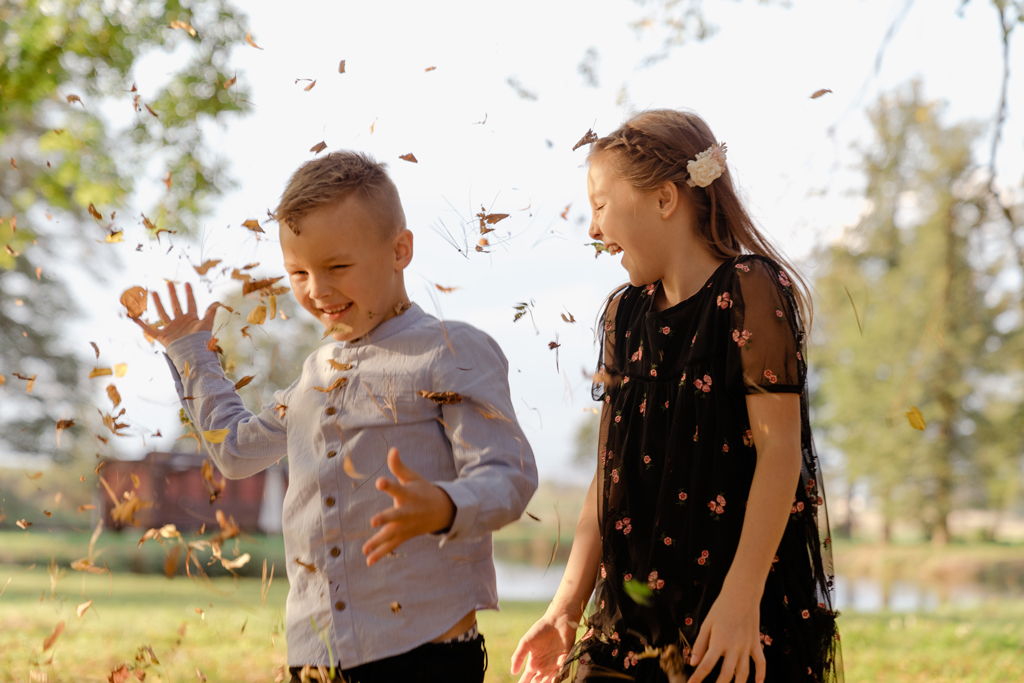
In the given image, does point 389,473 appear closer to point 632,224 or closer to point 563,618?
point 563,618

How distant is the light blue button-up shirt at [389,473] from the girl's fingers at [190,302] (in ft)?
1.53

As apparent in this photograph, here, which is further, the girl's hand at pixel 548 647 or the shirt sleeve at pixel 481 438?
the girl's hand at pixel 548 647

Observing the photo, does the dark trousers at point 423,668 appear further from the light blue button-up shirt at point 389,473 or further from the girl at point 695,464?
the girl at point 695,464

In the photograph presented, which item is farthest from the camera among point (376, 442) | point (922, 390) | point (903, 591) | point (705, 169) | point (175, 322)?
point (922, 390)

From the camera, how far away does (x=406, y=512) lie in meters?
1.80

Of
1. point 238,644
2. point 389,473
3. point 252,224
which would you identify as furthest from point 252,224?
point 238,644

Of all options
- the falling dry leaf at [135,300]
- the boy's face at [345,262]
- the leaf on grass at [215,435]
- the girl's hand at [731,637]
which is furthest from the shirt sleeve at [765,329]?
the falling dry leaf at [135,300]

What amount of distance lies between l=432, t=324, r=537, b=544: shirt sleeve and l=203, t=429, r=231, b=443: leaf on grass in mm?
611

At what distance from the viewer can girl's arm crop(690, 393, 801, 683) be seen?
211 centimetres

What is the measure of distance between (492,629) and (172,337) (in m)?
4.80

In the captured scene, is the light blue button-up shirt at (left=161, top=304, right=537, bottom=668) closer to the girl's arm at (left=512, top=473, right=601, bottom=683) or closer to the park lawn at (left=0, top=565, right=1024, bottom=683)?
the girl's arm at (left=512, top=473, right=601, bottom=683)

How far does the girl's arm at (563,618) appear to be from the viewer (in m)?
2.51

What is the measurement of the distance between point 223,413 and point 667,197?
3.92 feet

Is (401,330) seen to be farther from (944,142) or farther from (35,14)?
(944,142)
